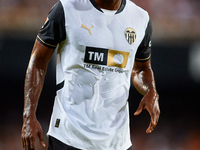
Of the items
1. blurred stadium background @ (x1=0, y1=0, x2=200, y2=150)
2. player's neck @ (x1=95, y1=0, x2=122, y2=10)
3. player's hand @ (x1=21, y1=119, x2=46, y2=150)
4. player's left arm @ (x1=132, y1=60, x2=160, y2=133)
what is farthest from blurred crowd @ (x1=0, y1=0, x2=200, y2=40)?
player's hand @ (x1=21, y1=119, x2=46, y2=150)

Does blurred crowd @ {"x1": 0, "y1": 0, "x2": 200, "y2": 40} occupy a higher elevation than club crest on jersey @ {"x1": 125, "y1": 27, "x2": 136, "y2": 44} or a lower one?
lower

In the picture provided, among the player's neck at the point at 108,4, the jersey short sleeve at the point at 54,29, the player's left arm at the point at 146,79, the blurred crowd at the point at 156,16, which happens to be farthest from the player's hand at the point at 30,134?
the blurred crowd at the point at 156,16

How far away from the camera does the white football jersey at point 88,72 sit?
1.92 m

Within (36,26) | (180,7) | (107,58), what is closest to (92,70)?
(107,58)

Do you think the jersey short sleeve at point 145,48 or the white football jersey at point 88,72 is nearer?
the white football jersey at point 88,72

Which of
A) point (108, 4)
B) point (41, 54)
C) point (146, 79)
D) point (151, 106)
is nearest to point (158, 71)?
point (146, 79)

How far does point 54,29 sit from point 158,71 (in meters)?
4.12

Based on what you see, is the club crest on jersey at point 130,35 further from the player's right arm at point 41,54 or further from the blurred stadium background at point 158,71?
the blurred stadium background at point 158,71

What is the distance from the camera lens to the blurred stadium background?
18.0 ft

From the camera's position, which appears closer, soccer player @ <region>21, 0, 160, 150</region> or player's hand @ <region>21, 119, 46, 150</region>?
player's hand @ <region>21, 119, 46, 150</region>

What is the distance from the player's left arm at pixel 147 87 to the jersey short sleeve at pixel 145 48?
45 mm

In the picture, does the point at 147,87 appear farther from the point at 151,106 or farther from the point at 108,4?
the point at 108,4

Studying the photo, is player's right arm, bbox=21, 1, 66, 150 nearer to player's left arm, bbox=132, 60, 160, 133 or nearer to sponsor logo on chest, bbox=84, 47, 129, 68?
sponsor logo on chest, bbox=84, 47, 129, 68

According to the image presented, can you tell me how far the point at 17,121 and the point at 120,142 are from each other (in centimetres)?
419
